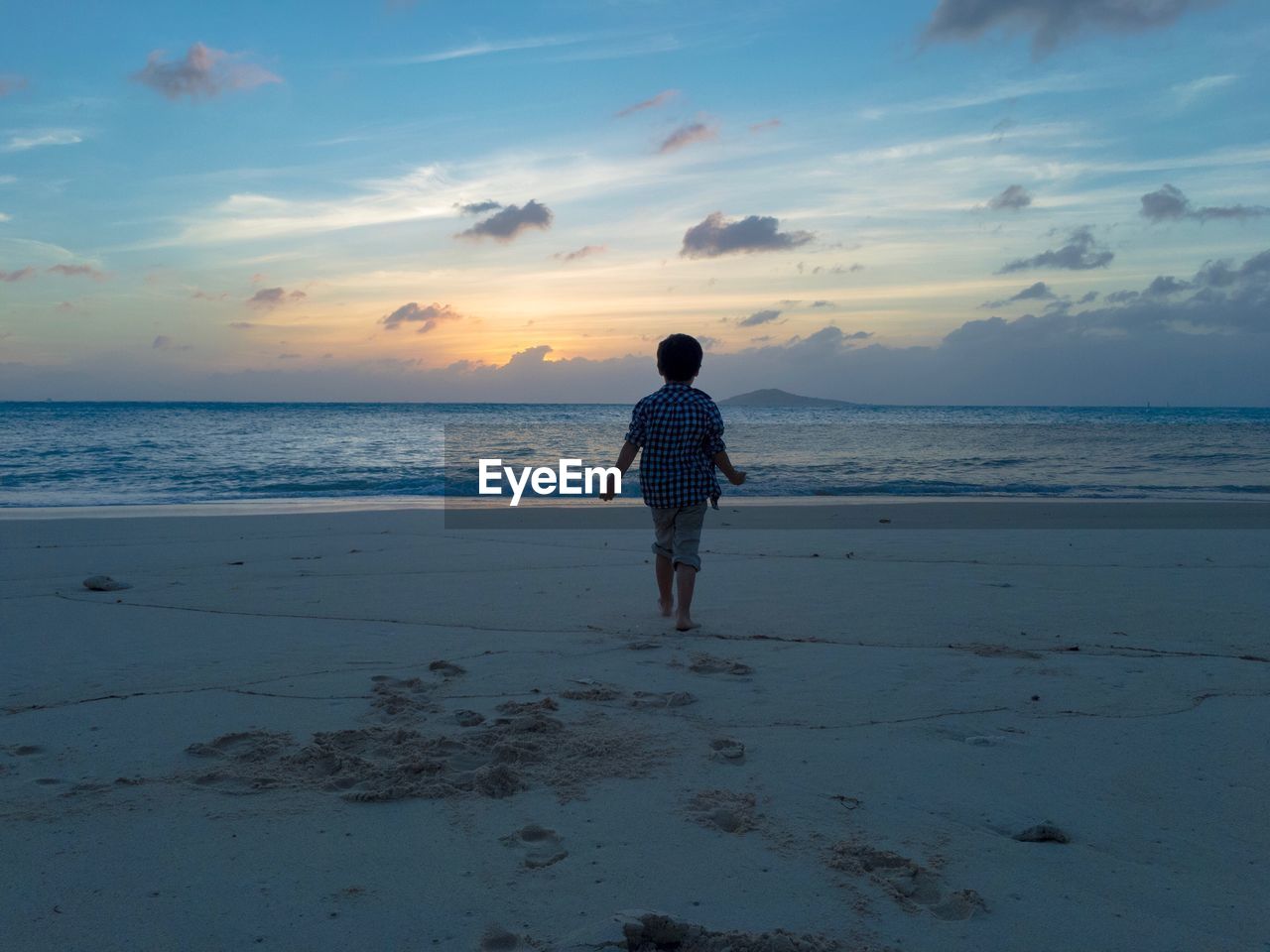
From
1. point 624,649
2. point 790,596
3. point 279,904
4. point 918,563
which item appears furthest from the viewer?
point 918,563

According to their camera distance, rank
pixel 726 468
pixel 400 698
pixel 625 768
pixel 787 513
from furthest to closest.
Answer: pixel 787 513 → pixel 726 468 → pixel 400 698 → pixel 625 768

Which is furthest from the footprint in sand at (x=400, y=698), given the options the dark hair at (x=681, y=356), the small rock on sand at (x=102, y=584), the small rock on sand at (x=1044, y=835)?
the small rock on sand at (x=102, y=584)

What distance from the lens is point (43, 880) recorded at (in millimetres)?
2145

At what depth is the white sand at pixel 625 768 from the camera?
81.0 inches

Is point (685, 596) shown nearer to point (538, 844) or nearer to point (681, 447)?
point (681, 447)

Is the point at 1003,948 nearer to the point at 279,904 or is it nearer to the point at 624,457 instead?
the point at 279,904

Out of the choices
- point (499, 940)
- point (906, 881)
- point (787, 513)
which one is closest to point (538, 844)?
point (499, 940)

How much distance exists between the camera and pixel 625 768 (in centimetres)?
286

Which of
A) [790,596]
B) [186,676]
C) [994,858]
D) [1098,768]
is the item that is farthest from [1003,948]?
[790,596]

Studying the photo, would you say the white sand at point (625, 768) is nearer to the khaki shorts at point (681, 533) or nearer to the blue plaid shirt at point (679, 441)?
the khaki shorts at point (681, 533)

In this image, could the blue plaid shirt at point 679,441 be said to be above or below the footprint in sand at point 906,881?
above

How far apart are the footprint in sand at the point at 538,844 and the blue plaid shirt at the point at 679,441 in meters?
2.81

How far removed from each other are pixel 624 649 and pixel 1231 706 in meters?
2.59

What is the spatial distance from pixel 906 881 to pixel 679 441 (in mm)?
3180
